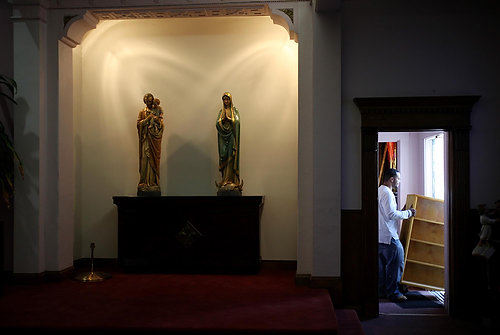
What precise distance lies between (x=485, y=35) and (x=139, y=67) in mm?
4843

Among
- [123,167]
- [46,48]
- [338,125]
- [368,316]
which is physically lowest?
[368,316]

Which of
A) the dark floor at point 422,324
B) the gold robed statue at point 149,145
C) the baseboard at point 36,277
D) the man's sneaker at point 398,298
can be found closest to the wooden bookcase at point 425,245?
the man's sneaker at point 398,298

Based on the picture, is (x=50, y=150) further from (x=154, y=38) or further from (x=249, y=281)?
(x=249, y=281)

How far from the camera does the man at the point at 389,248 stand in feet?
22.1

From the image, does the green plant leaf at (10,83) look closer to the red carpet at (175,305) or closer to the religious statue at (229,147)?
the red carpet at (175,305)

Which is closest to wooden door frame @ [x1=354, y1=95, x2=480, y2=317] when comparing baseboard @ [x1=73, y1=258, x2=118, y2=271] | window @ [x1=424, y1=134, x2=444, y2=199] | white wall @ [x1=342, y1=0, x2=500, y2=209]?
white wall @ [x1=342, y1=0, x2=500, y2=209]

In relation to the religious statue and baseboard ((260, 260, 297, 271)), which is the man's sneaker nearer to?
baseboard ((260, 260, 297, 271))

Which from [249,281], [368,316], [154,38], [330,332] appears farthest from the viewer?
[154,38]

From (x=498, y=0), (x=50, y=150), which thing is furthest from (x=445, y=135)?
(x=50, y=150)

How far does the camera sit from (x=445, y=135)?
19.6ft

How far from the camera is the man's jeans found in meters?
6.76

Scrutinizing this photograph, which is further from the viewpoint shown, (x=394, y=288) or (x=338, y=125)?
(x=394, y=288)

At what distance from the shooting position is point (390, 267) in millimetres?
6816

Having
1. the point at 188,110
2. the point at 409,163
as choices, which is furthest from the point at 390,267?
the point at 188,110
